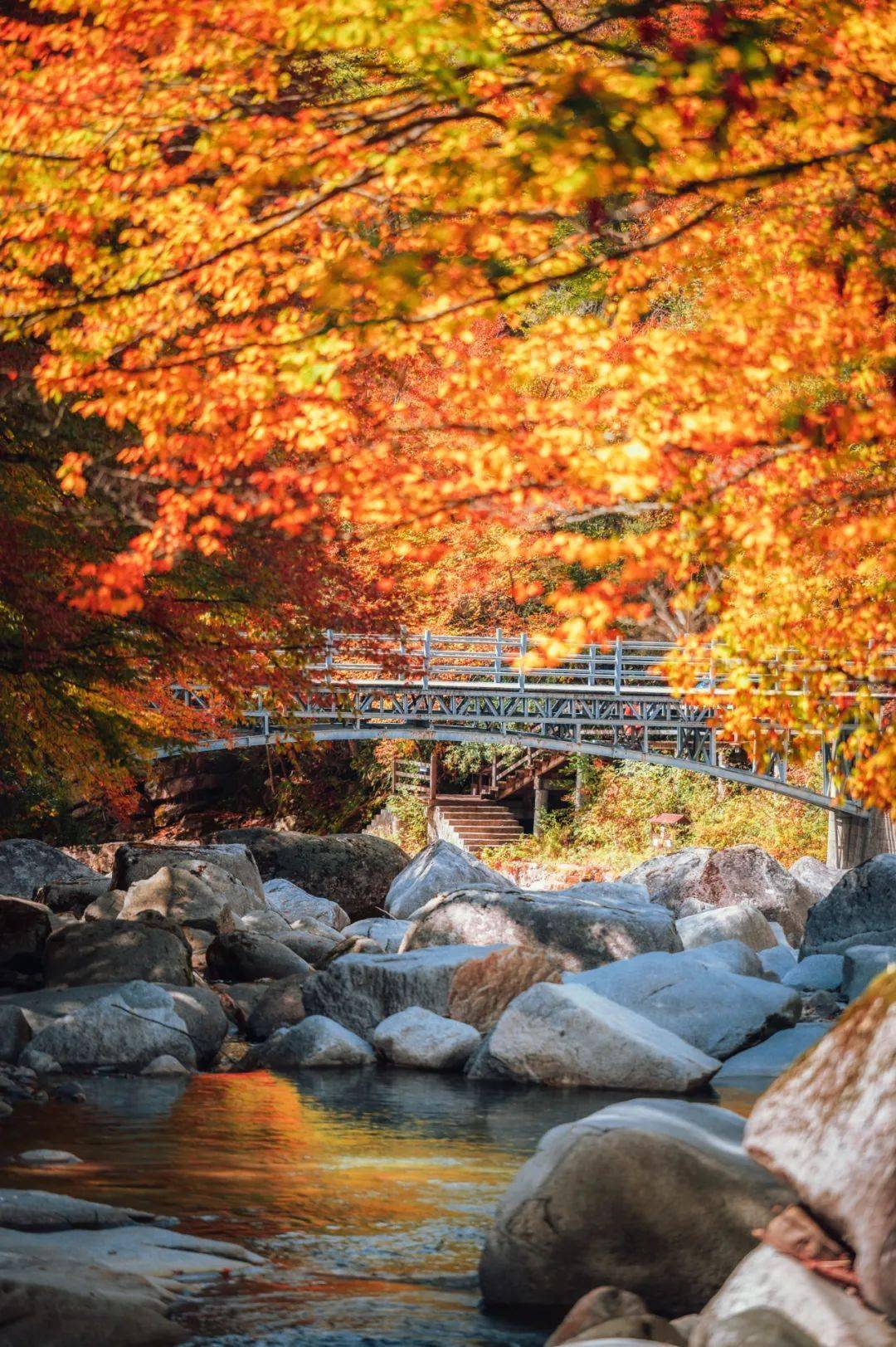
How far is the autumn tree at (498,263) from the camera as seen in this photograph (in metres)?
4.78

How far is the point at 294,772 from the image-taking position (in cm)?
3438

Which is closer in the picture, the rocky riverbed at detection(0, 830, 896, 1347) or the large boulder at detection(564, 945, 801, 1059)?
the rocky riverbed at detection(0, 830, 896, 1347)

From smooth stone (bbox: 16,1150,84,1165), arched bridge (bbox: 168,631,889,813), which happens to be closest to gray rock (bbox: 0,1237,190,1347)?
smooth stone (bbox: 16,1150,84,1165)

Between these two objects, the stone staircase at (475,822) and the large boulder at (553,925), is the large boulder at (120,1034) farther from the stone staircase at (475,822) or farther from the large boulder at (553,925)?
the stone staircase at (475,822)

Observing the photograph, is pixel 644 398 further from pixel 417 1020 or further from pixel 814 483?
pixel 417 1020

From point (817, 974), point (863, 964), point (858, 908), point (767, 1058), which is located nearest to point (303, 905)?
point (858, 908)

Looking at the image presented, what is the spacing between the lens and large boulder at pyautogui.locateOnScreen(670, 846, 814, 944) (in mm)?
24812

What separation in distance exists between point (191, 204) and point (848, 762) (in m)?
23.2

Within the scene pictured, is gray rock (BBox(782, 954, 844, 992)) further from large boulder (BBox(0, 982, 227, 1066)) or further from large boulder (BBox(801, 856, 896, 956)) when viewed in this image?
large boulder (BBox(0, 982, 227, 1066))

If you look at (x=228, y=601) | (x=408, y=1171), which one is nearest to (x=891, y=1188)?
(x=408, y=1171)

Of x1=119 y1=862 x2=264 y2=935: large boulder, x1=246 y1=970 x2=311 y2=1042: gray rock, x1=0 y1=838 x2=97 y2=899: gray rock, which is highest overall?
x1=246 y1=970 x2=311 y2=1042: gray rock

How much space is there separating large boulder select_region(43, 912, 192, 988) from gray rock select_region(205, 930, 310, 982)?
191 cm

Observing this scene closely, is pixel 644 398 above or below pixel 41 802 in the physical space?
above

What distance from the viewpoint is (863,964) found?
15.4 m
